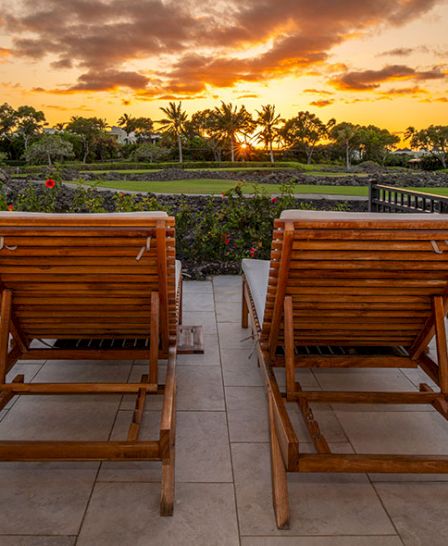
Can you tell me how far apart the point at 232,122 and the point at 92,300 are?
34160 millimetres

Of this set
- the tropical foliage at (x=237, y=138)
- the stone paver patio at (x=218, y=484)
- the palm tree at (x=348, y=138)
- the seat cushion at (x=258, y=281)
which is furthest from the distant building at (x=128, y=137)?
the stone paver patio at (x=218, y=484)

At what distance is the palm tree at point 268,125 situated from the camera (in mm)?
31484

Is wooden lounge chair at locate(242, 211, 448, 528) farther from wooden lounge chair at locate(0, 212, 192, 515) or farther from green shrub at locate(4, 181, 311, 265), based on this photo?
green shrub at locate(4, 181, 311, 265)

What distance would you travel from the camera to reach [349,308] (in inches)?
88.5

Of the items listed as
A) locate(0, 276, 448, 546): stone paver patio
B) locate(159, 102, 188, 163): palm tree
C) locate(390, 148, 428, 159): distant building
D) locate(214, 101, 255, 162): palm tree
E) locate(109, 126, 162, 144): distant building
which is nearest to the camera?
locate(0, 276, 448, 546): stone paver patio

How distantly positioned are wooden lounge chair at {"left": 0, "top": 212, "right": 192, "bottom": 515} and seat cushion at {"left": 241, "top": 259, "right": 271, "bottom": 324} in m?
0.49

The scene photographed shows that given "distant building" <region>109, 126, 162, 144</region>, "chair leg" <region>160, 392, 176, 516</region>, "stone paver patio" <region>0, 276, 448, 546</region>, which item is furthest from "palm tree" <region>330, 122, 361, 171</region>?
→ "chair leg" <region>160, 392, 176, 516</region>

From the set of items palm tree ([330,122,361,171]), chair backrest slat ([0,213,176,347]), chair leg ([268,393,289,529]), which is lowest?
chair leg ([268,393,289,529])

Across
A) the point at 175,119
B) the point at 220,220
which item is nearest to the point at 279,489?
the point at 220,220

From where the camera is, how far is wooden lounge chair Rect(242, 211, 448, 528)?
1725mm

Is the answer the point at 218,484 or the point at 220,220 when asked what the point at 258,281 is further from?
the point at 220,220

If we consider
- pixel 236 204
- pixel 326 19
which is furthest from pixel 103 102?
pixel 236 204

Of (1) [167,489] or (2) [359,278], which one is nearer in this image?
(1) [167,489]

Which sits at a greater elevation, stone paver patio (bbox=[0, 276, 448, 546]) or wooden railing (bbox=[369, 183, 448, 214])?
wooden railing (bbox=[369, 183, 448, 214])
